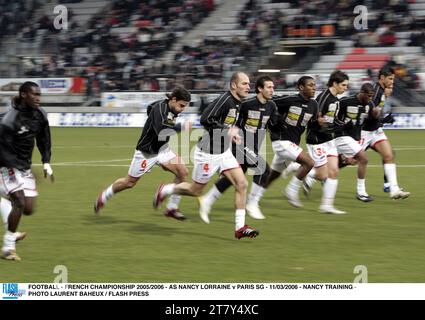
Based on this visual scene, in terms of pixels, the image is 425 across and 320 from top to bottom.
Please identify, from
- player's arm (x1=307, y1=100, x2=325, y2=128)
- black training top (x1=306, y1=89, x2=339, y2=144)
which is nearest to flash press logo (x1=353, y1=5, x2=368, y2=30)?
black training top (x1=306, y1=89, x2=339, y2=144)

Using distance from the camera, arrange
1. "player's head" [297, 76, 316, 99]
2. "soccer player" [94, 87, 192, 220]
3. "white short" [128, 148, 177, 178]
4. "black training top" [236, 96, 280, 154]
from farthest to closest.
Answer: "player's head" [297, 76, 316, 99] → "white short" [128, 148, 177, 178] → "black training top" [236, 96, 280, 154] → "soccer player" [94, 87, 192, 220]

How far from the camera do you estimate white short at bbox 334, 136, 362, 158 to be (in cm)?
1466

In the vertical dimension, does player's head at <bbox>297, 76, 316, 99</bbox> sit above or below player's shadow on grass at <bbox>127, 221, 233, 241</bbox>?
above

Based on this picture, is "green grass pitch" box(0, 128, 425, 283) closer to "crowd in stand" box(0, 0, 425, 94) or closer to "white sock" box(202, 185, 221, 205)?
"white sock" box(202, 185, 221, 205)

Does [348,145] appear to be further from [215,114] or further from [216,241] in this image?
[216,241]

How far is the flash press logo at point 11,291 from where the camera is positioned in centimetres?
741

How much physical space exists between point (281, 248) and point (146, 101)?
105ft

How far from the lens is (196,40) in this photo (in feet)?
158

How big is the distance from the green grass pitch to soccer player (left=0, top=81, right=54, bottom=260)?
562 mm

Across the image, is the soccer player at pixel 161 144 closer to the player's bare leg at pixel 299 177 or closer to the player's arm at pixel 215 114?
the player's arm at pixel 215 114

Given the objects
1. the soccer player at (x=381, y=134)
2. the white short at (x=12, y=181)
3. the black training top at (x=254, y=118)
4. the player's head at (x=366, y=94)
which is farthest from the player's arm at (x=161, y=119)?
the soccer player at (x=381, y=134)

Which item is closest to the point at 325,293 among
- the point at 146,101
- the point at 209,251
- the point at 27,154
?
the point at 209,251

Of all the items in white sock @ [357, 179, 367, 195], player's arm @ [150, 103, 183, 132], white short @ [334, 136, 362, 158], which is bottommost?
white sock @ [357, 179, 367, 195]

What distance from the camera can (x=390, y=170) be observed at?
15.3 meters
